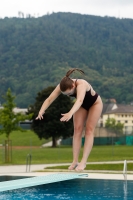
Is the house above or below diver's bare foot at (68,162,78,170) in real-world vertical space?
below

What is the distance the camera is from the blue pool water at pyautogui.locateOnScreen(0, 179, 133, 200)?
1788 centimetres

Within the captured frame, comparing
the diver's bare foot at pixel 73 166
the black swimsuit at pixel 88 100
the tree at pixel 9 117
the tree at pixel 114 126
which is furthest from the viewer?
the tree at pixel 114 126

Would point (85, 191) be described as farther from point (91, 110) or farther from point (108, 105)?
point (108, 105)

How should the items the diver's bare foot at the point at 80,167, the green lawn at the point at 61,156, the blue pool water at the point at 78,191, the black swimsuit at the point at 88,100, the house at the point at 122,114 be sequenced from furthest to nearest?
the house at the point at 122,114 → the green lawn at the point at 61,156 → the blue pool water at the point at 78,191 → the diver's bare foot at the point at 80,167 → the black swimsuit at the point at 88,100

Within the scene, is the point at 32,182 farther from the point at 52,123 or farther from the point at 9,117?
the point at 52,123

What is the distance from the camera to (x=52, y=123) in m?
74.4

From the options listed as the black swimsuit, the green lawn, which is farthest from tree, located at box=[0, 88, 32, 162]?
the black swimsuit

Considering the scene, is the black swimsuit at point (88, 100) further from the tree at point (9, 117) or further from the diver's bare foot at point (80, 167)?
the tree at point (9, 117)

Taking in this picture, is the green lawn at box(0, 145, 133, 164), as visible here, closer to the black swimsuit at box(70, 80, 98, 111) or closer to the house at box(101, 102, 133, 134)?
the black swimsuit at box(70, 80, 98, 111)

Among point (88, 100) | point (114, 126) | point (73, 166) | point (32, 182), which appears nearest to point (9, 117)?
point (32, 182)

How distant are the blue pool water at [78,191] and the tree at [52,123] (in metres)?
51.8

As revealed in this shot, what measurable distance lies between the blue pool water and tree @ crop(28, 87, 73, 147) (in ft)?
170

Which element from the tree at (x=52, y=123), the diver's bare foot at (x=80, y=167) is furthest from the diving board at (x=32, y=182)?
the tree at (x=52, y=123)

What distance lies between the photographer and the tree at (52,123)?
7444cm
